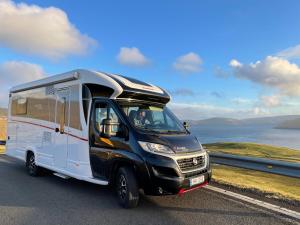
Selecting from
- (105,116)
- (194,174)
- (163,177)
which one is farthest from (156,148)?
(105,116)

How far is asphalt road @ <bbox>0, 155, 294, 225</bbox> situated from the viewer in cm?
530

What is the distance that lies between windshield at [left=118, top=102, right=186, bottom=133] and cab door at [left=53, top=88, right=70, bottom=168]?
7.00ft

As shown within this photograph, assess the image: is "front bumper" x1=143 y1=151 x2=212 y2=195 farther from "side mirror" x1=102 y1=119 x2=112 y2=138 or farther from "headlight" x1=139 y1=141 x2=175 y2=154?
"side mirror" x1=102 y1=119 x2=112 y2=138

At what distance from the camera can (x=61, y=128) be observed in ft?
26.9

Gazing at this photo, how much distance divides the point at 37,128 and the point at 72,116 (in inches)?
90.9

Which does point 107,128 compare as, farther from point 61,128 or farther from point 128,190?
point 61,128

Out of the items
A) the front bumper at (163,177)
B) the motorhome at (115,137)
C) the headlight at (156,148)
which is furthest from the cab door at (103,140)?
the front bumper at (163,177)

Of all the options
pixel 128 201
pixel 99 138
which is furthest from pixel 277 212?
pixel 99 138

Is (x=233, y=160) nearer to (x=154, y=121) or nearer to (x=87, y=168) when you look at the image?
(x=154, y=121)

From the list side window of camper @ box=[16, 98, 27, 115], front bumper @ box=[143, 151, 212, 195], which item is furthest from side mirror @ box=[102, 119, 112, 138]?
side window of camper @ box=[16, 98, 27, 115]

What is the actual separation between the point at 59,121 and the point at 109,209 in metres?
3.35

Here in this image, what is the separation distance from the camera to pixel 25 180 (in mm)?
8922

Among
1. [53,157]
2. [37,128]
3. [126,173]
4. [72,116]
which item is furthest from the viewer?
[37,128]

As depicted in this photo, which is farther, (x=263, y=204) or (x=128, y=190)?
(x=263, y=204)
